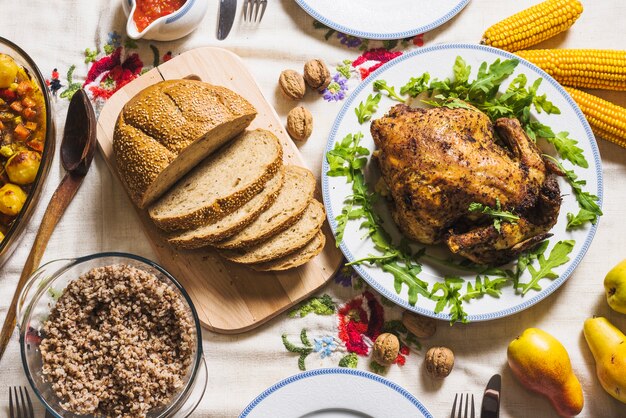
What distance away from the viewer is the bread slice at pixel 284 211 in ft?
11.0

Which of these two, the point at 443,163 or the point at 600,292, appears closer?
the point at 443,163

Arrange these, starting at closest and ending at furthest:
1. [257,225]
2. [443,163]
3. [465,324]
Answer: [443,163], [257,225], [465,324]

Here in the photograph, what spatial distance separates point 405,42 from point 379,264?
1196 mm

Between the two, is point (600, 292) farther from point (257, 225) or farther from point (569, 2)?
point (257, 225)

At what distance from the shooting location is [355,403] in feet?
11.2

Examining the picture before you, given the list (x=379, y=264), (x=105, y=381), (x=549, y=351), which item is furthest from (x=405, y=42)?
(x=105, y=381)

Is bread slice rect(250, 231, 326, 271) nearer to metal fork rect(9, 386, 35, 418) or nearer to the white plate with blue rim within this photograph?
the white plate with blue rim

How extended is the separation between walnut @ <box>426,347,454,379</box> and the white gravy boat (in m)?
2.03

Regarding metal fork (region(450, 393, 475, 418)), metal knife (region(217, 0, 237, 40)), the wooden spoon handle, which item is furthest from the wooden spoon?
metal fork (region(450, 393, 475, 418))

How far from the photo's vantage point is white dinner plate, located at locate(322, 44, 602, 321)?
346cm

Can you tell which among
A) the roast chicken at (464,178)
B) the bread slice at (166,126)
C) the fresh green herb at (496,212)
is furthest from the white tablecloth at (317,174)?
the fresh green herb at (496,212)

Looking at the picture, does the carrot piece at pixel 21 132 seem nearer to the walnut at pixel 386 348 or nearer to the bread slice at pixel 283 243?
the bread slice at pixel 283 243

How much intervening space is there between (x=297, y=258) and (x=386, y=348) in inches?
24.9

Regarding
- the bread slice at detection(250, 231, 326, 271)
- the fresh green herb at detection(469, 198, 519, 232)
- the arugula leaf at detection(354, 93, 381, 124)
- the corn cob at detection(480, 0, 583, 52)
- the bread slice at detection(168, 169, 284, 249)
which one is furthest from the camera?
the corn cob at detection(480, 0, 583, 52)
